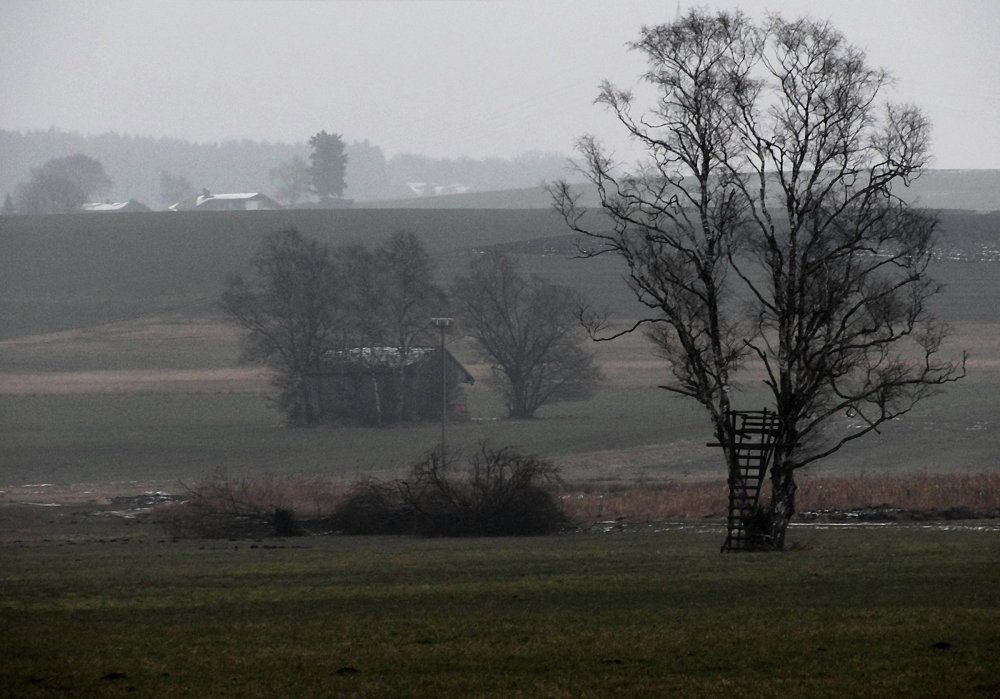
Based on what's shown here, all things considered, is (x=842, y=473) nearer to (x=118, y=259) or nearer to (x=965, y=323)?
(x=965, y=323)

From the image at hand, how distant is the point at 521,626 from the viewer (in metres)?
17.6

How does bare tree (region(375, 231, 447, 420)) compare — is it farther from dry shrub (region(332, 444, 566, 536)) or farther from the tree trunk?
the tree trunk

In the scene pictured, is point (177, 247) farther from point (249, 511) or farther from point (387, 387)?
point (249, 511)

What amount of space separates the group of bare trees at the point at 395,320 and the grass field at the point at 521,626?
59971 mm

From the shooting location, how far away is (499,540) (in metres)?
36.6

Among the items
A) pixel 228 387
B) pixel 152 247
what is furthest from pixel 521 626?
pixel 152 247

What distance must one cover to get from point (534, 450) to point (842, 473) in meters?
16.9

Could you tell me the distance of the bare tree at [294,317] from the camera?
87.5 meters

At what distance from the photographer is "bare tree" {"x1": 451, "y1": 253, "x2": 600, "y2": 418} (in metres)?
88.5

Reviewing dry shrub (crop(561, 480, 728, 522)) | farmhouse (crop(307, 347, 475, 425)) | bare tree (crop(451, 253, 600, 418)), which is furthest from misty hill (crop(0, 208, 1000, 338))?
dry shrub (crop(561, 480, 728, 522))

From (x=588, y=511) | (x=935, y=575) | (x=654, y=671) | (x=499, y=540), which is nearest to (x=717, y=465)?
(x=588, y=511)

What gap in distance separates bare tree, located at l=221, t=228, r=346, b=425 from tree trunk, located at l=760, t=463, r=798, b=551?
5834 cm

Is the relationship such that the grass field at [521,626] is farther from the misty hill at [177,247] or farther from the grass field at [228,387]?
the misty hill at [177,247]

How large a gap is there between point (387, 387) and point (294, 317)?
7.67 m
